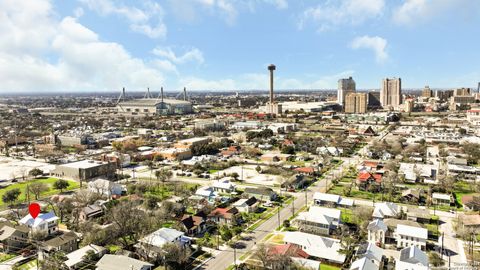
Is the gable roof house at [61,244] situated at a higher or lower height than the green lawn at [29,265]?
higher

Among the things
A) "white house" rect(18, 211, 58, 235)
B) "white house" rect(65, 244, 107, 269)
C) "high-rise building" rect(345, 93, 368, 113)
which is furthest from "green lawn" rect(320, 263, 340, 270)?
"high-rise building" rect(345, 93, 368, 113)

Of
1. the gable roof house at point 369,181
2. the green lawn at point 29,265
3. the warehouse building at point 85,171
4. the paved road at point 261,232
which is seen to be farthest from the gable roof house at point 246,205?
the warehouse building at point 85,171

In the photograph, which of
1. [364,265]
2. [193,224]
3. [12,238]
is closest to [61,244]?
[12,238]

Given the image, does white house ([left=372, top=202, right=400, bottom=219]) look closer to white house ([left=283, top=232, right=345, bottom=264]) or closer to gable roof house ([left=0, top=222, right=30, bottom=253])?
white house ([left=283, top=232, right=345, bottom=264])

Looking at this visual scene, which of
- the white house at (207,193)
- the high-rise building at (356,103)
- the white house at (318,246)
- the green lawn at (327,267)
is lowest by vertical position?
the green lawn at (327,267)

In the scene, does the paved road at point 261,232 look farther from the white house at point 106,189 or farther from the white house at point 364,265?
the white house at point 106,189

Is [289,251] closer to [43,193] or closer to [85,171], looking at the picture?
[43,193]

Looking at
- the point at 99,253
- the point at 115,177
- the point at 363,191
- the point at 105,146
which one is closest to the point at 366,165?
the point at 363,191
